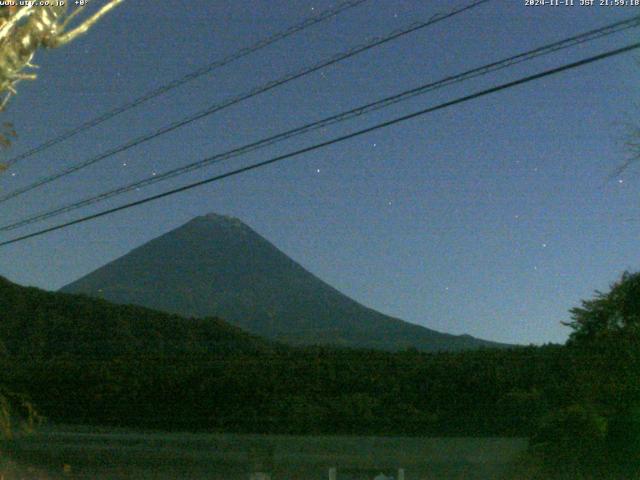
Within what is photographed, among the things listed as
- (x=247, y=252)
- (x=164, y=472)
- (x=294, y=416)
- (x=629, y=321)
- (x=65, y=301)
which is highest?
(x=247, y=252)

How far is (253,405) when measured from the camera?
16922mm

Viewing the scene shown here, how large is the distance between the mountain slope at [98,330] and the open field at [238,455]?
10.9 feet

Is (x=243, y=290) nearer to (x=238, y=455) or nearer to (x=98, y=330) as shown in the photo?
(x=98, y=330)

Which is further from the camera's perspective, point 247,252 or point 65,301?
point 247,252

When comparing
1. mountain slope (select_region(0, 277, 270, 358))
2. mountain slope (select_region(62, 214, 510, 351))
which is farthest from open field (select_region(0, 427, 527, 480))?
mountain slope (select_region(62, 214, 510, 351))

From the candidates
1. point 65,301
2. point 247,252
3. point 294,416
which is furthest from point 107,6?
point 247,252

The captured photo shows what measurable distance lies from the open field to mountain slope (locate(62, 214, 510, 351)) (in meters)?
4.76

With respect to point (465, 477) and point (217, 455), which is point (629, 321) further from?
point (217, 455)

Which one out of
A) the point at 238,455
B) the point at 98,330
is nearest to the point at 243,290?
the point at 98,330

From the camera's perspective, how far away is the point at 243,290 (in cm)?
2897

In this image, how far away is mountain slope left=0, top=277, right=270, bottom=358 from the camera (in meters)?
19.8

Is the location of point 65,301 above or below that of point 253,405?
above

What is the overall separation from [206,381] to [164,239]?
1843cm

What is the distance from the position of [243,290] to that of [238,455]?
14.4 metres
